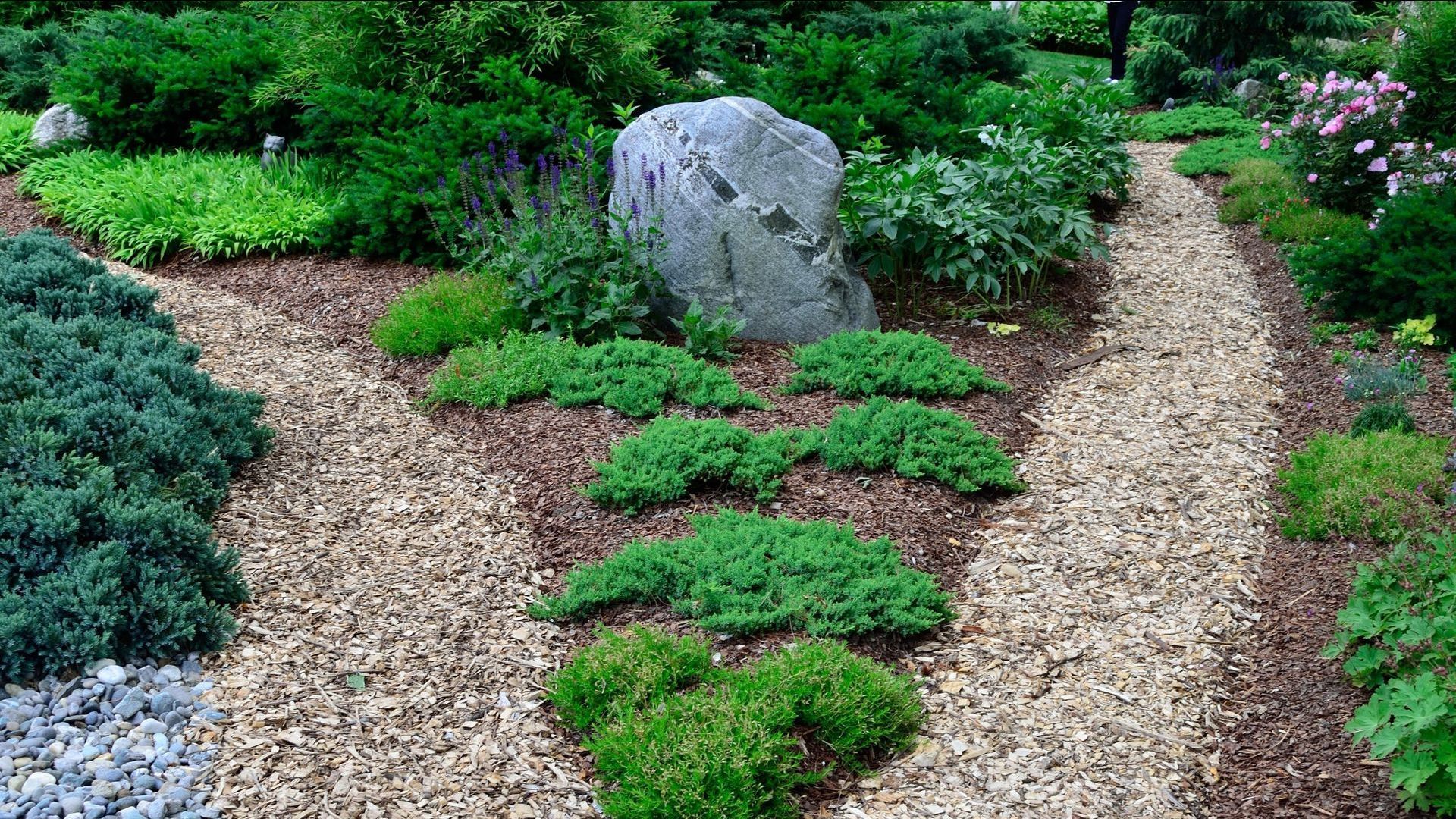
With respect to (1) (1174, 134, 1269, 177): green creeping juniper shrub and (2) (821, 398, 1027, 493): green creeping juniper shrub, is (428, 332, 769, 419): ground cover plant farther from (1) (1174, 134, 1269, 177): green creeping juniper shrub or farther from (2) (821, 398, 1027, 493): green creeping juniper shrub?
(1) (1174, 134, 1269, 177): green creeping juniper shrub

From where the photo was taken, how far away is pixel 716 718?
312cm

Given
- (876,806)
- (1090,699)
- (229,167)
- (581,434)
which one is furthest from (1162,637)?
(229,167)

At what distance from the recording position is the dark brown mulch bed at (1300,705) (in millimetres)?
3086

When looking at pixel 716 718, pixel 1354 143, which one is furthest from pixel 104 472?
pixel 1354 143

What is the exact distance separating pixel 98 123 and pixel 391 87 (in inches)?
111

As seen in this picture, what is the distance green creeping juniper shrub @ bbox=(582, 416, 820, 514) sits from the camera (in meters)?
4.46

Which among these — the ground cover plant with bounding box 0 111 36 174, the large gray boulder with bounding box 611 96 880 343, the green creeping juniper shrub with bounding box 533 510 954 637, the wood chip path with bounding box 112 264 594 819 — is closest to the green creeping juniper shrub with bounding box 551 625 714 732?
the wood chip path with bounding box 112 264 594 819

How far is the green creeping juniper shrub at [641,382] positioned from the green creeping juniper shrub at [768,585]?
1228mm

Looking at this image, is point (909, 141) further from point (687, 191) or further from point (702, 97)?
point (687, 191)

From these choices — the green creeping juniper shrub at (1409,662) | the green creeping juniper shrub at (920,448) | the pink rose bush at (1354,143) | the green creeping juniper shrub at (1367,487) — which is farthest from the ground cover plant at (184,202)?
the pink rose bush at (1354,143)

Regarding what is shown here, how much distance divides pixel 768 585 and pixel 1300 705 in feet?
5.77

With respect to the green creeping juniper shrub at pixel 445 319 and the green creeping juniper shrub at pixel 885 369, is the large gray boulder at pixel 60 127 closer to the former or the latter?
the green creeping juniper shrub at pixel 445 319

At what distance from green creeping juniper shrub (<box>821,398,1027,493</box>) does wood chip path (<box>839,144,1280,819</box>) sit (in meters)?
0.20

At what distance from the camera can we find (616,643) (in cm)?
345
